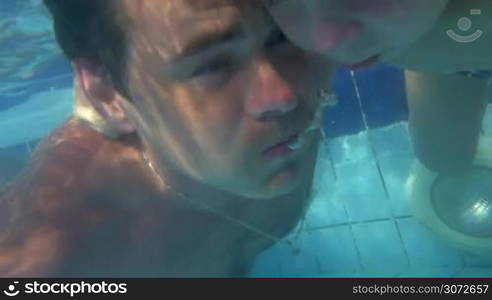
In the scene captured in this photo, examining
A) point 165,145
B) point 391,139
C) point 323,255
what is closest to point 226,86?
point 165,145

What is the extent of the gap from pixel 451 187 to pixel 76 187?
3.17 metres

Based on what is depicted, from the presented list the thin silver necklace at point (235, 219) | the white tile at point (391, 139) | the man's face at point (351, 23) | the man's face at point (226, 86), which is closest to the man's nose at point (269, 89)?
the man's face at point (226, 86)

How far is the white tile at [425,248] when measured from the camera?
4797 mm

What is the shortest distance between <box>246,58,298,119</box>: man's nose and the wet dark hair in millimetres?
664

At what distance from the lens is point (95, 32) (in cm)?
254

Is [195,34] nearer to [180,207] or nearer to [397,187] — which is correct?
[180,207]

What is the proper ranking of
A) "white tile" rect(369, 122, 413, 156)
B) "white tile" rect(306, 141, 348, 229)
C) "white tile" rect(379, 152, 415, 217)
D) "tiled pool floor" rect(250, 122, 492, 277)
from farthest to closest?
"white tile" rect(369, 122, 413, 156)
"white tile" rect(306, 141, 348, 229)
"white tile" rect(379, 152, 415, 217)
"tiled pool floor" rect(250, 122, 492, 277)

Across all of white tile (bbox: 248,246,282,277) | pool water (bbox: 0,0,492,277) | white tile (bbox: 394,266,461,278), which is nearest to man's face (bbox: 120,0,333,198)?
white tile (bbox: 248,246,282,277)

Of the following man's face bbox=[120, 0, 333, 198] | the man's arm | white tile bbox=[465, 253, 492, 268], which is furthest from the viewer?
white tile bbox=[465, 253, 492, 268]

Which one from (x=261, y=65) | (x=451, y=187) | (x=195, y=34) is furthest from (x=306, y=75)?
(x=451, y=187)

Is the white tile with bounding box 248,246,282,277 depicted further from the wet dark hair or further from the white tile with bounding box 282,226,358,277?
the wet dark hair

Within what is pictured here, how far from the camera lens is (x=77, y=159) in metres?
2.97

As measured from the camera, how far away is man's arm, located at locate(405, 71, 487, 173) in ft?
11.8

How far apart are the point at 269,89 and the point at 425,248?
11.1 ft
